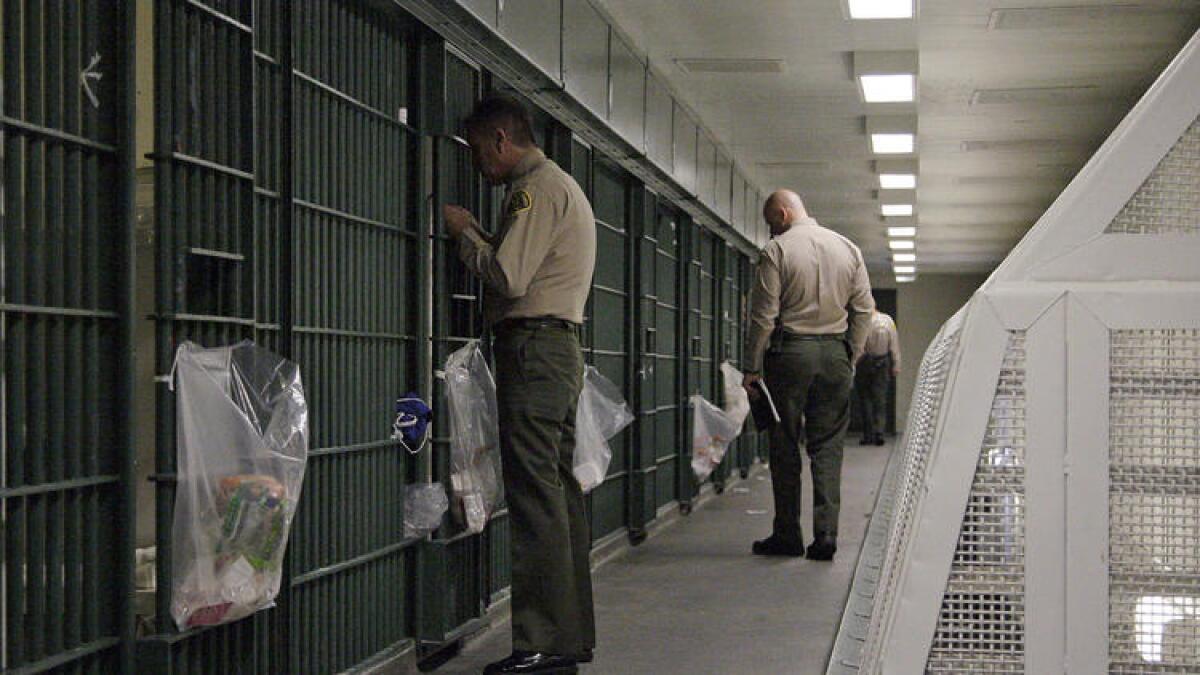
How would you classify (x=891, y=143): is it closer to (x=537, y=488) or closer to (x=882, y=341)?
(x=882, y=341)

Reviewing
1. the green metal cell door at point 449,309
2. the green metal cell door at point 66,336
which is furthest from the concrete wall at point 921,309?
the green metal cell door at point 66,336

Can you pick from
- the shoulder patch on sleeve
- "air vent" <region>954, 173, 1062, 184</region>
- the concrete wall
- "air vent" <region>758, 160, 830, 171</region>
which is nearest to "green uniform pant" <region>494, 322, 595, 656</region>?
the shoulder patch on sleeve

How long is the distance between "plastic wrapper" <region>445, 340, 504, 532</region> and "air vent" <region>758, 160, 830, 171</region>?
7328 millimetres

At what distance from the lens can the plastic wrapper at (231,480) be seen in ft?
8.84

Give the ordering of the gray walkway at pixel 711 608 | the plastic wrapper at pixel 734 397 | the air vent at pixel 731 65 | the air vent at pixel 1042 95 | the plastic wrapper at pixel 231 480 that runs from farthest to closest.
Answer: the plastic wrapper at pixel 734 397 → the air vent at pixel 1042 95 → the air vent at pixel 731 65 → the gray walkway at pixel 711 608 → the plastic wrapper at pixel 231 480

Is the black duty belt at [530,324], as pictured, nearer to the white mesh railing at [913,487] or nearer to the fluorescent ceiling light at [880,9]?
the white mesh railing at [913,487]

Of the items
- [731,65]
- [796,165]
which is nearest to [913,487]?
[731,65]

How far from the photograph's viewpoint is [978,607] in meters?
1.80

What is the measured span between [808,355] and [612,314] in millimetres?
1087

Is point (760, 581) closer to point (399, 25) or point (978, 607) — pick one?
point (399, 25)

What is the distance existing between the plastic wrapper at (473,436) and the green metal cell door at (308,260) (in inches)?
5.6

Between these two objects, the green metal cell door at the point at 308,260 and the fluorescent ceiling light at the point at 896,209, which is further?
the fluorescent ceiling light at the point at 896,209

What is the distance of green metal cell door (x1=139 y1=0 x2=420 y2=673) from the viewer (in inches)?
107

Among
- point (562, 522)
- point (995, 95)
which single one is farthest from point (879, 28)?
point (562, 522)
